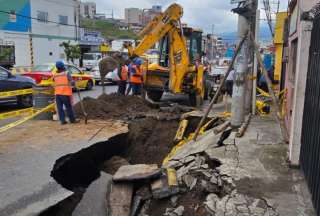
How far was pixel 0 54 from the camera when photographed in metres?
27.0

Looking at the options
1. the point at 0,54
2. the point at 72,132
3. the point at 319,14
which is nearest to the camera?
the point at 319,14

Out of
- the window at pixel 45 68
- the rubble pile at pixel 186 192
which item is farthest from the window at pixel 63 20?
the rubble pile at pixel 186 192

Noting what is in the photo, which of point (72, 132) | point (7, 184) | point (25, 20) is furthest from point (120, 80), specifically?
point (25, 20)

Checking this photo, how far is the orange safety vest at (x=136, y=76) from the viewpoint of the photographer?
1457cm

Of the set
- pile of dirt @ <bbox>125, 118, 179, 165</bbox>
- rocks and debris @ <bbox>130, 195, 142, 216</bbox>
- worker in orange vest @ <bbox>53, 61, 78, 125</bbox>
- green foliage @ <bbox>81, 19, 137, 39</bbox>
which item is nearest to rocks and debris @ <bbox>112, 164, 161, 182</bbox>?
rocks and debris @ <bbox>130, 195, 142, 216</bbox>

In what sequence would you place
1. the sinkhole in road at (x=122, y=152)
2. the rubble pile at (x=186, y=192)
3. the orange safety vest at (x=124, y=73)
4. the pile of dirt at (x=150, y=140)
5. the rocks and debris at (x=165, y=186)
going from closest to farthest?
the rubble pile at (x=186, y=192) → the rocks and debris at (x=165, y=186) → the sinkhole in road at (x=122, y=152) → the pile of dirt at (x=150, y=140) → the orange safety vest at (x=124, y=73)

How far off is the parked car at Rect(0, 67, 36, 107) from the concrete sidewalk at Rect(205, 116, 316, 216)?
28.8 feet

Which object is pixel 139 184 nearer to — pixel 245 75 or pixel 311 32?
pixel 311 32

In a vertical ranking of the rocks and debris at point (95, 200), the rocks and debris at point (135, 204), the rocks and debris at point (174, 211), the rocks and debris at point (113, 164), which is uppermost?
the rocks and debris at point (174, 211)

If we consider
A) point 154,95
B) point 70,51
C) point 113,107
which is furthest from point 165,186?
point 70,51

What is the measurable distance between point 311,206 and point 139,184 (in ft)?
8.08

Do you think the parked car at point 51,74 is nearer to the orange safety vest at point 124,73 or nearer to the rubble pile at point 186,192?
the orange safety vest at point 124,73

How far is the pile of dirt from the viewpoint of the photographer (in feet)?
29.7

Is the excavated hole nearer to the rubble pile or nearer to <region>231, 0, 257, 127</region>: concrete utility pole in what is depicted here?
the rubble pile
